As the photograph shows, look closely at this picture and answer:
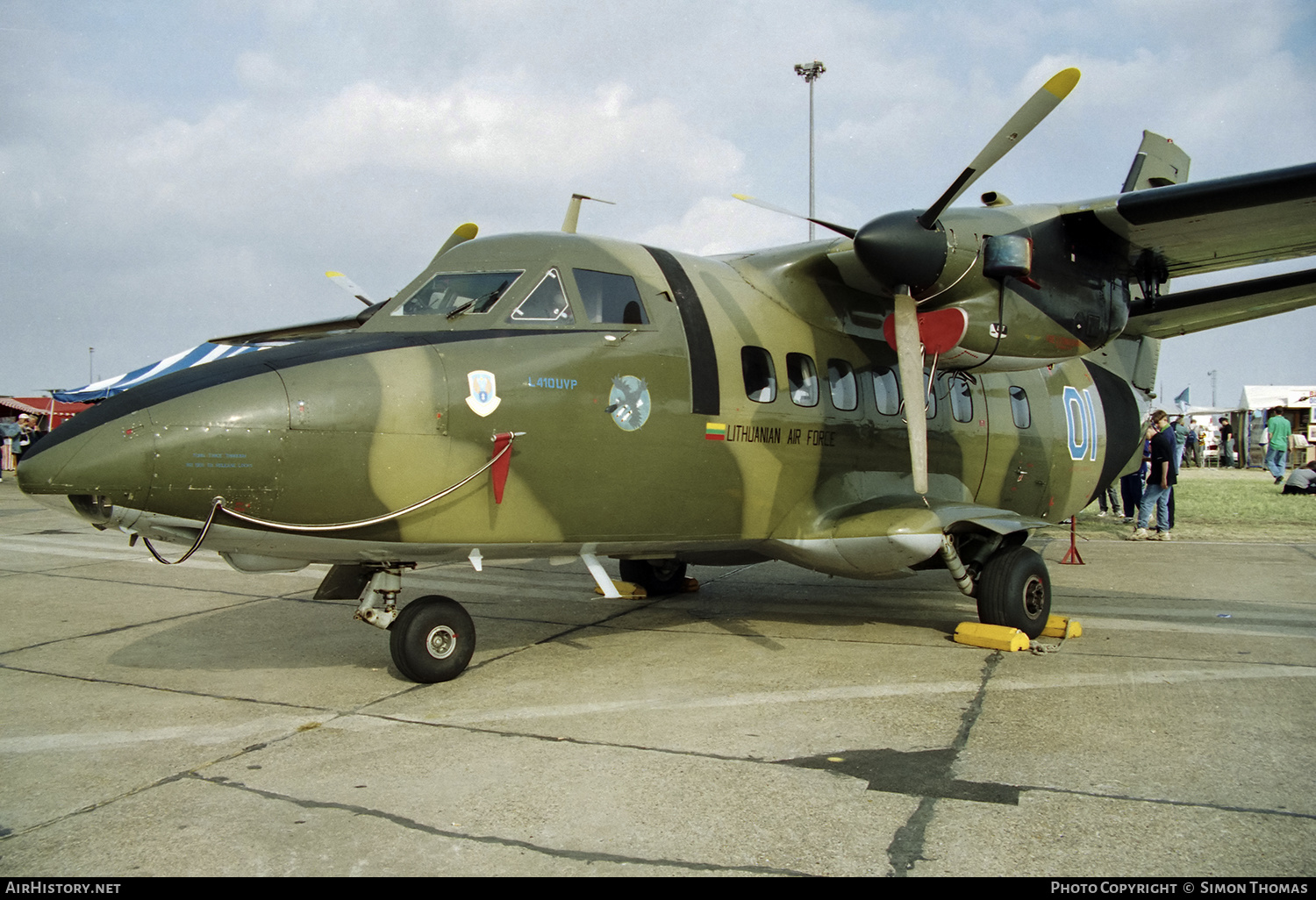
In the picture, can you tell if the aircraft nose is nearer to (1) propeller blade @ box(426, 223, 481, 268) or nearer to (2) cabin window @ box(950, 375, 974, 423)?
(1) propeller blade @ box(426, 223, 481, 268)

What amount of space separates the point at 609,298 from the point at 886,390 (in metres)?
3.13

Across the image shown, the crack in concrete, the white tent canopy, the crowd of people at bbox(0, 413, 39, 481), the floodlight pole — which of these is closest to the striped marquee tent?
the crowd of people at bbox(0, 413, 39, 481)

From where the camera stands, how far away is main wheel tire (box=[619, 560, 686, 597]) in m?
10.1

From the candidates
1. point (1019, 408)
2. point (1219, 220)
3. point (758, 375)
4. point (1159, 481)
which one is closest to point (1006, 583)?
point (758, 375)

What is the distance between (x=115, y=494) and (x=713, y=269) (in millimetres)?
4716

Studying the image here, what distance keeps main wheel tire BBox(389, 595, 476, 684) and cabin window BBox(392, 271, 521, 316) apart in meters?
1.94

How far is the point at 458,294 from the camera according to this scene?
6.51 metres

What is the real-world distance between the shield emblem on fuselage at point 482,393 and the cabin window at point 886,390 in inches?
153

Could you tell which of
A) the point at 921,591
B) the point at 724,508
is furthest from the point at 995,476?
the point at 724,508

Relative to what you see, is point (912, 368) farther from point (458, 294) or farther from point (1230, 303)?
point (1230, 303)

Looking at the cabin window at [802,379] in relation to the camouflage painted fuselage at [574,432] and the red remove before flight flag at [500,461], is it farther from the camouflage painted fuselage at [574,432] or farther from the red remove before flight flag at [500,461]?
the red remove before flight flag at [500,461]

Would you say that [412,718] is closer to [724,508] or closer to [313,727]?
[313,727]

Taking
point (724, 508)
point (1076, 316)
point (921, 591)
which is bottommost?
point (921, 591)

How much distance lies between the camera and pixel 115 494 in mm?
4902
